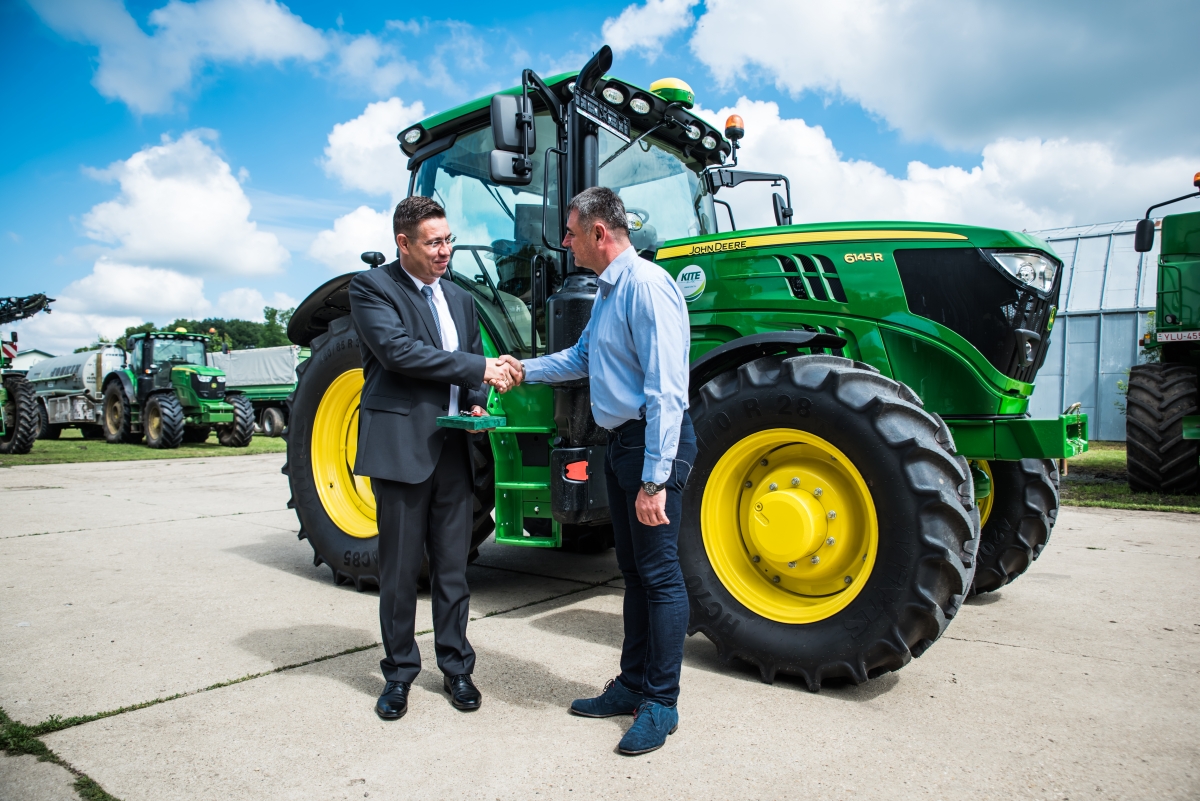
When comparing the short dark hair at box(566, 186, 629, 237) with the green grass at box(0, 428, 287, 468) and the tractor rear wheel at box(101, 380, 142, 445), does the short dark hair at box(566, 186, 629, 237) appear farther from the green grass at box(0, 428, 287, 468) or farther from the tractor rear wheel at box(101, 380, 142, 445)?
the tractor rear wheel at box(101, 380, 142, 445)

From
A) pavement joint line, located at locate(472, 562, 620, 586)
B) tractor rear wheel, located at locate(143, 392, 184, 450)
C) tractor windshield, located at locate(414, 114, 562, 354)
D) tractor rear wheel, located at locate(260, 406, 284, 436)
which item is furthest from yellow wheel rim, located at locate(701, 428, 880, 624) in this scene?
tractor rear wheel, located at locate(260, 406, 284, 436)

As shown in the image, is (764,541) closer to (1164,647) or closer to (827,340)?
(827,340)

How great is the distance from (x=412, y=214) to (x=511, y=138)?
0.82 m

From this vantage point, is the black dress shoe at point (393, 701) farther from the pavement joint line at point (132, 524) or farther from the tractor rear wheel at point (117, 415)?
the tractor rear wheel at point (117, 415)

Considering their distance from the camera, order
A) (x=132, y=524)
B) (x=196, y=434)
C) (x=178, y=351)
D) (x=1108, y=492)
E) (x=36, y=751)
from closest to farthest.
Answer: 1. (x=36, y=751)
2. (x=132, y=524)
3. (x=1108, y=492)
4. (x=178, y=351)
5. (x=196, y=434)

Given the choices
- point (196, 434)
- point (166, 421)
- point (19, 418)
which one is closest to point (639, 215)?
point (166, 421)

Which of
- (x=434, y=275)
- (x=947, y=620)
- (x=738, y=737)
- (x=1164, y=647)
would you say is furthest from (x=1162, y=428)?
(x=434, y=275)

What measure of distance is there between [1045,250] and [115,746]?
4.01 meters

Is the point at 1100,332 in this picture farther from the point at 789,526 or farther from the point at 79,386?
the point at 79,386

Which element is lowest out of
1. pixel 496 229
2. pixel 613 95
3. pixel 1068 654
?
pixel 1068 654

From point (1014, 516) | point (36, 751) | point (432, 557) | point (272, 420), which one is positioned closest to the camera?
point (36, 751)

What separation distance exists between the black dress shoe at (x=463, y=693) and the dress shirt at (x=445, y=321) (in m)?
1.00

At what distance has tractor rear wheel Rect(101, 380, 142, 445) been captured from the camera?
1797 centimetres

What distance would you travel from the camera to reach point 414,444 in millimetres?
2932
